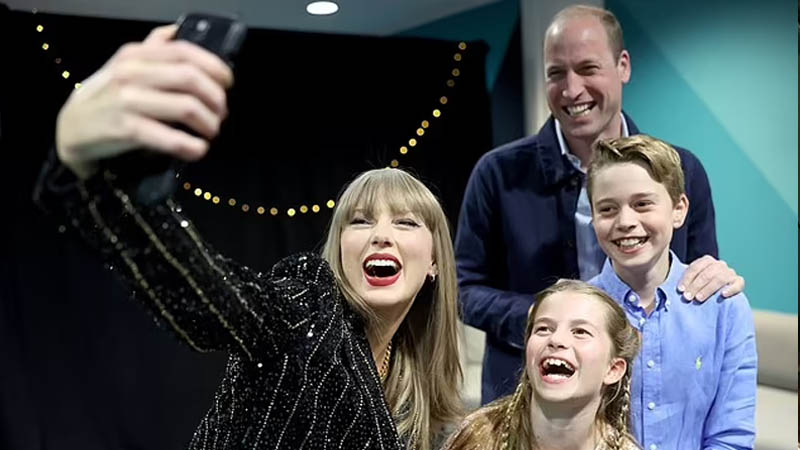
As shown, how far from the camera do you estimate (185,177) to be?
3.36m

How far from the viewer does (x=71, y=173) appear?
558mm

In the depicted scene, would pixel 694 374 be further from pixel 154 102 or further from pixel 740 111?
pixel 740 111

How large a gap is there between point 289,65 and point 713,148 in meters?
1.59

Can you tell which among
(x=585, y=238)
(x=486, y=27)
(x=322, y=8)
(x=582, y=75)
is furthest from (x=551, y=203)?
(x=486, y=27)

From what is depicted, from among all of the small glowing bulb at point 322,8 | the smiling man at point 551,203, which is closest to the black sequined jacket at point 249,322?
the smiling man at point 551,203

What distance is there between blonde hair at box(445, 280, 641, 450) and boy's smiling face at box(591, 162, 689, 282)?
0.07 metres

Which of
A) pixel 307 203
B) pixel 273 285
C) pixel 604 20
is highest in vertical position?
pixel 307 203

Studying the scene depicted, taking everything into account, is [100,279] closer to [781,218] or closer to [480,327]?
[480,327]

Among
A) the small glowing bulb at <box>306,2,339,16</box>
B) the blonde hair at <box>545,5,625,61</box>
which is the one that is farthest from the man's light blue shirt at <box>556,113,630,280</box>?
the small glowing bulb at <box>306,2,339,16</box>

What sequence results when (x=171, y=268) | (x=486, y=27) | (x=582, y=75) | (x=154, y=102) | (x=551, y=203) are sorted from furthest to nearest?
(x=486, y=27) < (x=551, y=203) < (x=582, y=75) < (x=171, y=268) < (x=154, y=102)

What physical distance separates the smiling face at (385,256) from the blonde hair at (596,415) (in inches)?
7.1

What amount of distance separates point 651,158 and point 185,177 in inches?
93.7

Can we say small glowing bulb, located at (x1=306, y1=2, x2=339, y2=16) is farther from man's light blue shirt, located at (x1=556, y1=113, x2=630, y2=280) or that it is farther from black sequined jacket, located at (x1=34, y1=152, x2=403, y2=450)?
black sequined jacket, located at (x1=34, y1=152, x2=403, y2=450)

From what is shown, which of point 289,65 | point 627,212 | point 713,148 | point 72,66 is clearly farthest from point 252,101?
point 627,212
